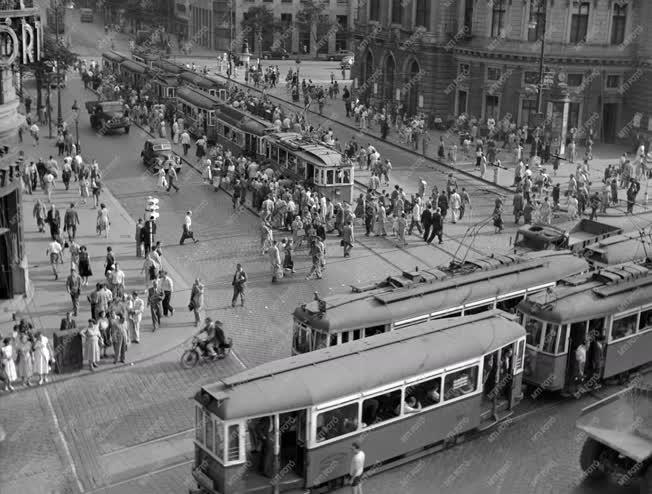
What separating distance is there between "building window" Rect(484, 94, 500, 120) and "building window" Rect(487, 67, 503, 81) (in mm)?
1006

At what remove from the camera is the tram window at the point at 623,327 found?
22547 mm

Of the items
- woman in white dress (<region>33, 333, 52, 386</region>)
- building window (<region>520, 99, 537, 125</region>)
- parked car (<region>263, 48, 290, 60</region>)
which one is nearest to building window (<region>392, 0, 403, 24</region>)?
Answer: building window (<region>520, 99, 537, 125</region>)

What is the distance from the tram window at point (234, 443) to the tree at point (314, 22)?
8651cm

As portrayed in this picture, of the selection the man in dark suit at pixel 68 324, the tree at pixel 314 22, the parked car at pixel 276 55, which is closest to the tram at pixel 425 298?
the man in dark suit at pixel 68 324

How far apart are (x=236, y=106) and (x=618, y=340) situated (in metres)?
36.4

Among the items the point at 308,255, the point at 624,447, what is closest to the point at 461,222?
the point at 308,255

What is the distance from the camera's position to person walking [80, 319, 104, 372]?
23.4m

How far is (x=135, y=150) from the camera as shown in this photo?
51.8 metres

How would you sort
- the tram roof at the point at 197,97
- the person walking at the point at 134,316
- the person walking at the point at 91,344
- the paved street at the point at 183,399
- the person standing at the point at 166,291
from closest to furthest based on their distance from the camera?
the paved street at the point at 183,399 < the person walking at the point at 91,344 < the person walking at the point at 134,316 < the person standing at the point at 166,291 < the tram roof at the point at 197,97

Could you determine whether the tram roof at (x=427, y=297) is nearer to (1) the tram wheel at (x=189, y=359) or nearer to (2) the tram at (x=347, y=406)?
(2) the tram at (x=347, y=406)

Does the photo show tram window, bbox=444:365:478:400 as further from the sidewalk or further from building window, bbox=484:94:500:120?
building window, bbox=484:94:500:120

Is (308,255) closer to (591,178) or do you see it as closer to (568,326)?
(568,326)

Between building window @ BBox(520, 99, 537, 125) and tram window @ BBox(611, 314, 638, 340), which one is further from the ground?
building window @ BBox(520, 99, 537, 125)

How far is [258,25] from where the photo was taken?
320 feet
